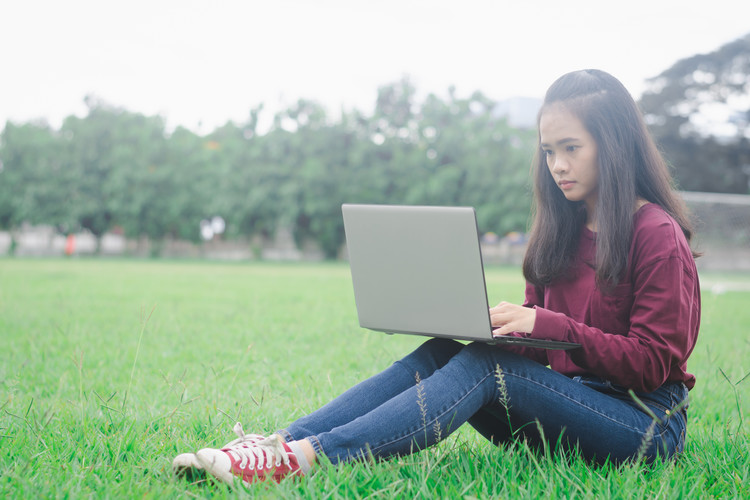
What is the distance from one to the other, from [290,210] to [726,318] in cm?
2352

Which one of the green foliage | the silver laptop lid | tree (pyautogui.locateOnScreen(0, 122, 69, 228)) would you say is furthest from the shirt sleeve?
tree (pyautogui.locateOnScreen(0, 122, 69, 228))

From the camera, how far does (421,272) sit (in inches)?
70.6

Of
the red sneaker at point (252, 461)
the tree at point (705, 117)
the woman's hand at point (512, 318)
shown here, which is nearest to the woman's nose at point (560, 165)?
the woman's hand at point (512, 318)

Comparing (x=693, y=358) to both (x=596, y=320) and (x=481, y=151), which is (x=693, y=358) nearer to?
(x=596, y=320)

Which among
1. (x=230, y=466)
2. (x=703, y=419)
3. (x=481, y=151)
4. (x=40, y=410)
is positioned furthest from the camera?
(x=481, y=151)

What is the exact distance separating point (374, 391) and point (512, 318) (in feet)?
1.58

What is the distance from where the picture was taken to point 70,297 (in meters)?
8.40

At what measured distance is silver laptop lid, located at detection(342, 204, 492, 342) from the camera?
66.6 inches

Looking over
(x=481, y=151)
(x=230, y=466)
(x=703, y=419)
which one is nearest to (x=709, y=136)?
(x=481, y=151)

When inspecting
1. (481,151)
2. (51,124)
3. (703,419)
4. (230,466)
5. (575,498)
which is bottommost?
(703,419)

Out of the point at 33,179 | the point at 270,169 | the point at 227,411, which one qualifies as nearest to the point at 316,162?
the point at 270,169

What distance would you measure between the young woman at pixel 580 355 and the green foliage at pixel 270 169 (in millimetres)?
24635

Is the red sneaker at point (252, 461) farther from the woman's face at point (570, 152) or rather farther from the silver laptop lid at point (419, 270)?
the woman's face at point (570, 152)

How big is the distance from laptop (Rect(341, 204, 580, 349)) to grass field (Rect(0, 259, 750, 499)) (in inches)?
15.9
